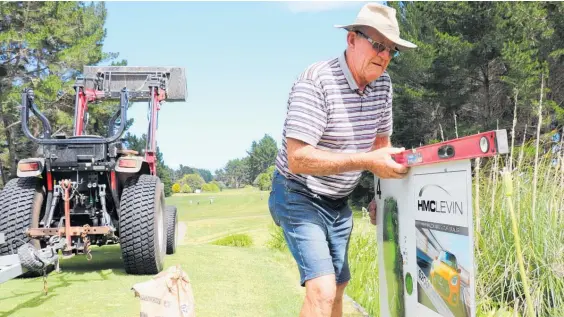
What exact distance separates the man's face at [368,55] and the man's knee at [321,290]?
3.00 feet

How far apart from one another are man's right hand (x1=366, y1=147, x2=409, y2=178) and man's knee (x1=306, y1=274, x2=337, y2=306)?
0.52 meters

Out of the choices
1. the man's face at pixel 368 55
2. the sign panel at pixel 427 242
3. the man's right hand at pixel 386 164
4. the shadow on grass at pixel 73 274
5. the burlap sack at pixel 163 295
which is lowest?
the shadow on grass at pixel 73 274

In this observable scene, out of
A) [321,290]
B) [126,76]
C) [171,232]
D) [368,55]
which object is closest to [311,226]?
[321,290]

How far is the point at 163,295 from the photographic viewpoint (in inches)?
130

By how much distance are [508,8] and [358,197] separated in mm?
10289

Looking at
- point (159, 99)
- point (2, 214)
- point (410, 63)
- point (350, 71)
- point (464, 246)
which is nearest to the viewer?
point (464, 246)

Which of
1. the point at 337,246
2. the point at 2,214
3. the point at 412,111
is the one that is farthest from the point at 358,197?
the point at 337,246

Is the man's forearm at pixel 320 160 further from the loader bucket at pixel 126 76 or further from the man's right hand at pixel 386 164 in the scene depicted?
the loader bucket at pixel 126 76

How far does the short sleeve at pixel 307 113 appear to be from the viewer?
255cm

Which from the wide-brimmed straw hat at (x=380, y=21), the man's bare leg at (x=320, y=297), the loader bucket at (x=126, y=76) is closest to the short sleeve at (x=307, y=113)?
the wide-brimmed straw hat at (x=380, y=21)

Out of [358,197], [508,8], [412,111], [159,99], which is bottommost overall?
[358,197]

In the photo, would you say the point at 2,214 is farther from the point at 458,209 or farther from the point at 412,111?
the point at 412,111

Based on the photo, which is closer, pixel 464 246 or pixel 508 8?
pixel 464 246

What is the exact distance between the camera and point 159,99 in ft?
23.7
